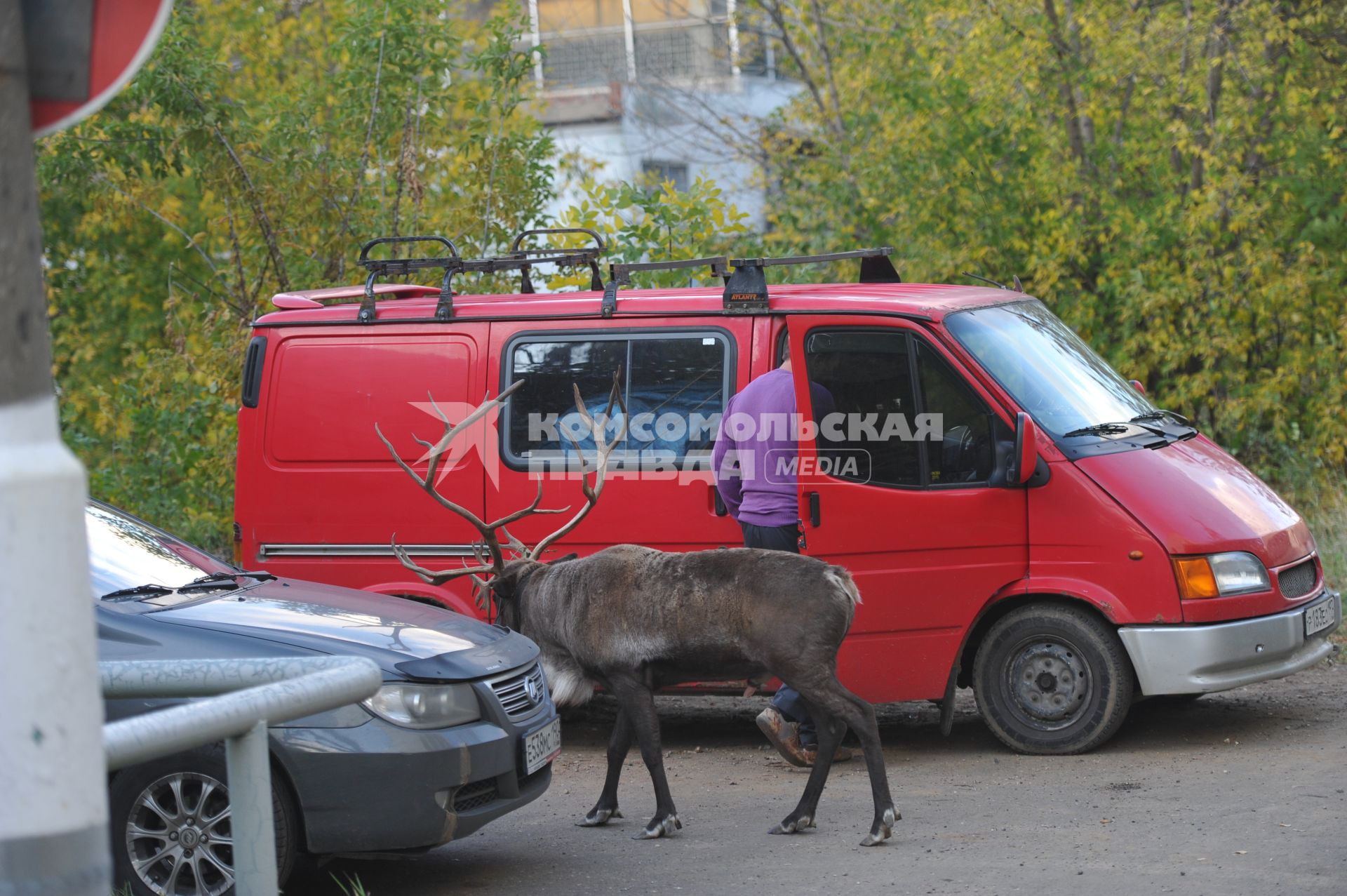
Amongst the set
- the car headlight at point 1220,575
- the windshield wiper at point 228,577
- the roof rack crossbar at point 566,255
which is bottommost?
the car headlight at point 1220,575

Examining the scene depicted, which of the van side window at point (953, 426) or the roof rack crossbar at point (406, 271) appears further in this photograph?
the roof rack crossbar at point (406, 271)

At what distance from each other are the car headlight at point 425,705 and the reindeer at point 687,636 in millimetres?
1026

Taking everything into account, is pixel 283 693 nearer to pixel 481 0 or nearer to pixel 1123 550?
pixel 1123 550

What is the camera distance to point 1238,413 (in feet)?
42.1

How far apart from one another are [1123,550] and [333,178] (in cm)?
765

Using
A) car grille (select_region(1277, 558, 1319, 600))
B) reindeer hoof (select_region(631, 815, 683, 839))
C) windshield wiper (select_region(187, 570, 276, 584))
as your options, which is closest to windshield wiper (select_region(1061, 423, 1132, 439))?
car grille (select_region(1277, 558, 1319, 600))

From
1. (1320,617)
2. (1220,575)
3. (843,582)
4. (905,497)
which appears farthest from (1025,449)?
(1320,617)

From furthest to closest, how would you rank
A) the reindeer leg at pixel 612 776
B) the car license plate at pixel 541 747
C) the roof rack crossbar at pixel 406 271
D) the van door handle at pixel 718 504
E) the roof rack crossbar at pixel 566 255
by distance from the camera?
the roof rack crossbar at pixel 566 255, the roof rack crossbar at pixel 406 271, the van door handle at pixel 718 504, the reindeer leg at pixel 612 776, the car license plate at pixel 541 747

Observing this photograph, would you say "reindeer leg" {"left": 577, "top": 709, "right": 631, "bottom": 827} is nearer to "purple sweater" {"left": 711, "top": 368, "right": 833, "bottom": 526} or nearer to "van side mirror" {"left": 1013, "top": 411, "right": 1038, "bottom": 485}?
"purple sweater" {"left": 711, "top": 368, "right": 833, "bottom": 526}

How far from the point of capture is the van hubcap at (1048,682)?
7.25 meters

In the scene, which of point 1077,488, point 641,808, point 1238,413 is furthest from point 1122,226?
point 641,808

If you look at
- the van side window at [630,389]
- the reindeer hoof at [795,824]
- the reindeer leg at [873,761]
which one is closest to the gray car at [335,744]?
the reindeer hoof at [795,824]

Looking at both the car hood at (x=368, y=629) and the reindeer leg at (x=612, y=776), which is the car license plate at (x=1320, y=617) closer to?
the reindeer leg at (x=612, y=776)

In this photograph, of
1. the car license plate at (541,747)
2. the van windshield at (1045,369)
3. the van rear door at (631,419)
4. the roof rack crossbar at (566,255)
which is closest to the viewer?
the car license plate at (541,747)
